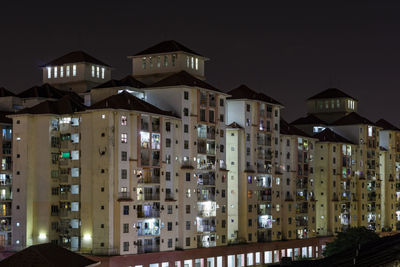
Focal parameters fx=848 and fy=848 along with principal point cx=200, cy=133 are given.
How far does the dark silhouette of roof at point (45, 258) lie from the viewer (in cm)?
6312

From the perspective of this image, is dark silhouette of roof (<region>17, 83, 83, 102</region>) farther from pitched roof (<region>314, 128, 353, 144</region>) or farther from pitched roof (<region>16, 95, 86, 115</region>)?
pitched roof (<region>314, 128, 353, 144</region>)

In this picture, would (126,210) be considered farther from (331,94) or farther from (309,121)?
(331,94)

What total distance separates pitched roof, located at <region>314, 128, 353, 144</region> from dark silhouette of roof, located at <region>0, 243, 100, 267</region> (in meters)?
57.2

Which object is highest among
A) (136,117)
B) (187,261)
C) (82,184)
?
(136,117)

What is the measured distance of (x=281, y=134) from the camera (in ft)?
357

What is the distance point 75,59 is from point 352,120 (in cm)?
4451

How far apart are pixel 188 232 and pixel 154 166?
350 inches

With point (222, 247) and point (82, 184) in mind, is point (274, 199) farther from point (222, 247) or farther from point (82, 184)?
point (82, 184)

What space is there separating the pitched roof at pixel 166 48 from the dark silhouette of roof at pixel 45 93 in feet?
31.2

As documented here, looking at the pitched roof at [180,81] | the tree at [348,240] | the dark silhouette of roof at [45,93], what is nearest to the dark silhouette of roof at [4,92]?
the dark silhouette of roof at [45,93]

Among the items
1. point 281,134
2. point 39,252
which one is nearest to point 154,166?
point 39,252

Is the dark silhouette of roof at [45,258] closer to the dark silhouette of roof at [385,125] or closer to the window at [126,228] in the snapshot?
the window at [126,228]

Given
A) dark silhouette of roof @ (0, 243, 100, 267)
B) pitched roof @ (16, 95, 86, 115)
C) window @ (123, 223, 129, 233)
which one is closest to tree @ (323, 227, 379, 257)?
window @ (123, 223, 129, 233)

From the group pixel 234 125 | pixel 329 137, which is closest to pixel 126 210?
pixel 234 125
